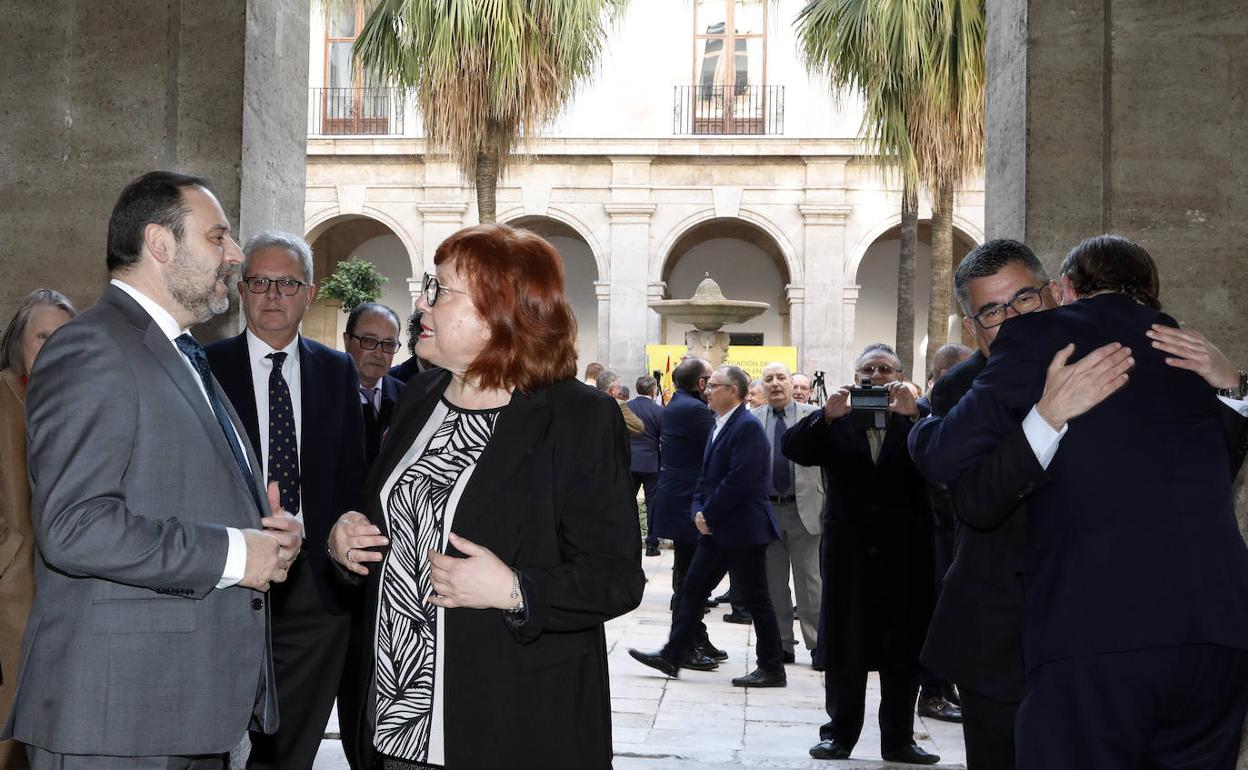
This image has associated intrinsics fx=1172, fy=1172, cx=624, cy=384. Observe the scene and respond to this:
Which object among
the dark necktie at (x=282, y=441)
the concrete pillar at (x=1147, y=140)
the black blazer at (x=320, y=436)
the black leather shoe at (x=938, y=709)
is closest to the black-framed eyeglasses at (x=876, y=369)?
the concrete pillar at (x=1147, y=140)

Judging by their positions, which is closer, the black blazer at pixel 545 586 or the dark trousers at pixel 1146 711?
the black blazer at pixel 545 586

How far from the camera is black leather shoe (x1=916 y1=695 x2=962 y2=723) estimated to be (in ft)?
20.7

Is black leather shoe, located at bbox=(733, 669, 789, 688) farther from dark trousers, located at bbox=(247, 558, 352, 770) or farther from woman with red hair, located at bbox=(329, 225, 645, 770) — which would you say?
woman with red hair, located at bbox=(329, 225, 645, 770)

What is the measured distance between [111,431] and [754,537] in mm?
5126

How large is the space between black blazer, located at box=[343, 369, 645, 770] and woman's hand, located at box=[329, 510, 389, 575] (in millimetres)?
67

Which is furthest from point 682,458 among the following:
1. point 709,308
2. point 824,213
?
point 824,213

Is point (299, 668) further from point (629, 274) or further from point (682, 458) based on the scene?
point (629, 274)

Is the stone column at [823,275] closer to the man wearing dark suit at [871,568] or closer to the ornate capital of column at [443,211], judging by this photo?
the ornate capital of column at [443,211]

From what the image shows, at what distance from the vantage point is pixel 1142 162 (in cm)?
455

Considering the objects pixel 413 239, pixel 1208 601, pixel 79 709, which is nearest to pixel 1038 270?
pixel 1208 601

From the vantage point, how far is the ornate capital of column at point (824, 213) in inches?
851

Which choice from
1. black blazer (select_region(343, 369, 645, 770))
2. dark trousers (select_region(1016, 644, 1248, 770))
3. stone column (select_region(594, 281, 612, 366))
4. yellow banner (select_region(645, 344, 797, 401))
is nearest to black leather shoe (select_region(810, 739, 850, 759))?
dark trousers (select_region(1016, 644, 1248, 770))

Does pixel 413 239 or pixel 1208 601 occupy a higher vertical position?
pixel 413 239

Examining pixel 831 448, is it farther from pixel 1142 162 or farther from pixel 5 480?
pixel 5 480
